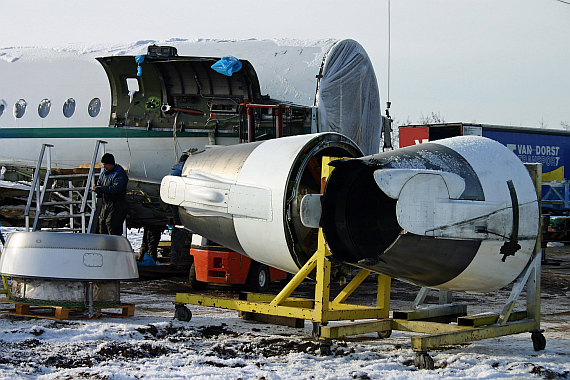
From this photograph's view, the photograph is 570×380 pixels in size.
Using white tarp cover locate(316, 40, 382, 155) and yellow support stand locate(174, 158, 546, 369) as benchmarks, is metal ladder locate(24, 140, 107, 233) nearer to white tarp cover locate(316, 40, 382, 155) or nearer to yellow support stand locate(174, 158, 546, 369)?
white tarp cover locate(316, 40, 382, 155)

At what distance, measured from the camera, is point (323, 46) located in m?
12.0

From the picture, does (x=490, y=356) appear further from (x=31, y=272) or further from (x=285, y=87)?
(x=285, y=87)

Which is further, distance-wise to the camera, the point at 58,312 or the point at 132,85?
the point at 132,85

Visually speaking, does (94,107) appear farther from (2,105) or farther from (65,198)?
(2,105)

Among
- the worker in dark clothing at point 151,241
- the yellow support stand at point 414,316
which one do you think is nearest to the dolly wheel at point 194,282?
the worker in dark clothing at point 151,241

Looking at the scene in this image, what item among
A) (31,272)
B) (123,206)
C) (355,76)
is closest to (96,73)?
(123,206)

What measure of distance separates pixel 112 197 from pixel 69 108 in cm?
386

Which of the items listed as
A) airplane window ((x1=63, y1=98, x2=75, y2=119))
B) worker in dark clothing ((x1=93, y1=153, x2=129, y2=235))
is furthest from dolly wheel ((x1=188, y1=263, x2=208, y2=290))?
airplane window ((x1=63, y1=98, x2=75, y2=119))

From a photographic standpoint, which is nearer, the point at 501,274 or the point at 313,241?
the point at 501,274

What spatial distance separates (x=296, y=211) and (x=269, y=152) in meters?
0.91

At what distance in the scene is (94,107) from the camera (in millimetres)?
13055

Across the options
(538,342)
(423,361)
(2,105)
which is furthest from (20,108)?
(538,342)

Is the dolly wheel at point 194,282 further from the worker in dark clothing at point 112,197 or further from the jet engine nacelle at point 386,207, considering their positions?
the jet engine nacelle at point 386,207

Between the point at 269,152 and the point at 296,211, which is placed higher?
the point at 269,152
